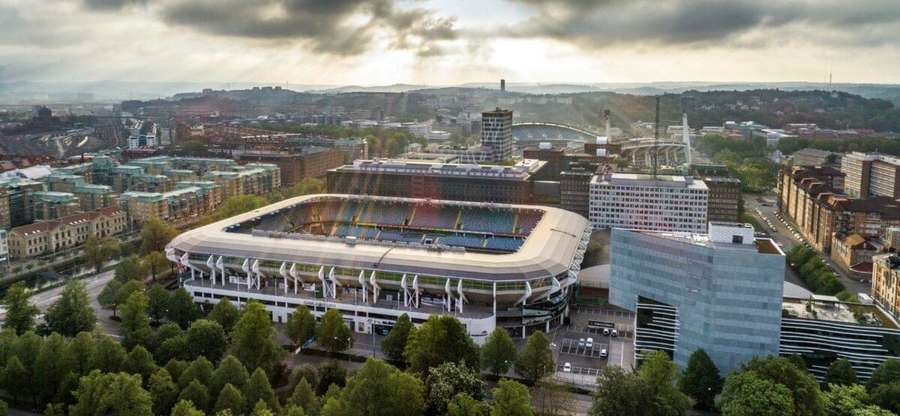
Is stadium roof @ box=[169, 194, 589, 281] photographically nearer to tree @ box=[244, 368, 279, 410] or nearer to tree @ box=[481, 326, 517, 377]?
tree @ box=[481, 326, 517, 377]

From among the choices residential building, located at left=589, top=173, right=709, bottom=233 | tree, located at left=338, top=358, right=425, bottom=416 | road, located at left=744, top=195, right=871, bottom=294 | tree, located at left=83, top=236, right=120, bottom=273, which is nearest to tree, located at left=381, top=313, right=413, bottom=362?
tree, located at left=338, top=358, right=425, bottom=416

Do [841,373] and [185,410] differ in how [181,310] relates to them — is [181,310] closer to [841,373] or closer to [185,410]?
[185,410]

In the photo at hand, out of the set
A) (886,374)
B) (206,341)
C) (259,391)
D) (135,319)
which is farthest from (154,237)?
(886,374)

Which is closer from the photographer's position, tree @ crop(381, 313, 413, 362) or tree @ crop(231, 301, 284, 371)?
tree @ crop(231, 301, 284, 371)

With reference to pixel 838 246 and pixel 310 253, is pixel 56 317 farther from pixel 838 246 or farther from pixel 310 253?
pixel 838 246

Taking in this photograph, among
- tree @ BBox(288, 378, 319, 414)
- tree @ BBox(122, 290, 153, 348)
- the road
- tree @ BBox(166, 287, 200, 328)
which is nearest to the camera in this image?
tree @ BBox(288, 378, 319, 414)

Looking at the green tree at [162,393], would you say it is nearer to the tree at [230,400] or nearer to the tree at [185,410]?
the tree at [230,400]
